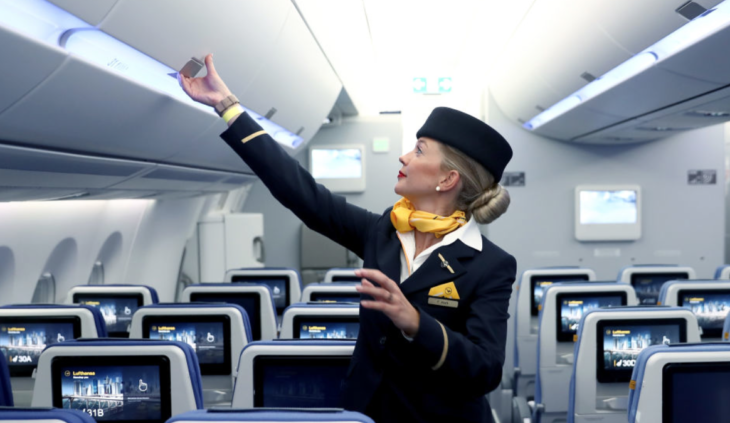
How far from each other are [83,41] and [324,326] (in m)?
1.90

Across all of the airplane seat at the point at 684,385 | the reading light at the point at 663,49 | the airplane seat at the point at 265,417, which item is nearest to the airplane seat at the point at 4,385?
the airplane seat at the point at 265,417

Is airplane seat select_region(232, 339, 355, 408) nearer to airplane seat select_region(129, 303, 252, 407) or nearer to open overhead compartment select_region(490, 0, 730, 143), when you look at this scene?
airplane seat select_region(129, 303, 252, 407)

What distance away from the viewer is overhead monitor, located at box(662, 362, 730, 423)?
8.29 feet

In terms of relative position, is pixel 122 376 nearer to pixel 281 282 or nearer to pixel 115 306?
pixel 115 306

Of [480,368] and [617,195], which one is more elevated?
[617,195]

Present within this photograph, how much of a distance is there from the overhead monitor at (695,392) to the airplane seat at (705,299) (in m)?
2.53

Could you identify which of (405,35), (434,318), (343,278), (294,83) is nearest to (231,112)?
(434,318)

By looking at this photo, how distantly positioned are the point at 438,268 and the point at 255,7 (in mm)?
2733

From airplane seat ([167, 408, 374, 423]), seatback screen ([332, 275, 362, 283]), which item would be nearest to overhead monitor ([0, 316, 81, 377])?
airplane seat ([167, 408, 374, 423])

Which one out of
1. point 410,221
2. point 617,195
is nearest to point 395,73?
point 617,195

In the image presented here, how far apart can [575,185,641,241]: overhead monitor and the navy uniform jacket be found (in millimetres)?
9289

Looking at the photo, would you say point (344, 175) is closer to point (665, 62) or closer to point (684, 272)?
point (684, 272)

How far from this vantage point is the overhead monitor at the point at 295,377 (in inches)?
104

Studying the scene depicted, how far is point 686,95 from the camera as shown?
6.11 meters
